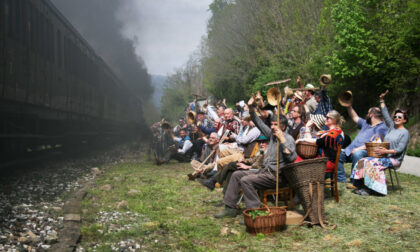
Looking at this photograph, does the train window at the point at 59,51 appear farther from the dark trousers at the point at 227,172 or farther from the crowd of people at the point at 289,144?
the dark trousers at the point at 227,172

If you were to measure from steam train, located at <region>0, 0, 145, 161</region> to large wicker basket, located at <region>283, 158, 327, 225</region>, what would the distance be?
6.95m

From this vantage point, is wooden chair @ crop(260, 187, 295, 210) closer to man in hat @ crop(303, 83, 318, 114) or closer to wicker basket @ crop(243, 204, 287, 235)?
wicker basket @ crop(243, 204, 287, 235)

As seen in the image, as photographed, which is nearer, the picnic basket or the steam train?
the picnic basket

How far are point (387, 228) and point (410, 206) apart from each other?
120cm

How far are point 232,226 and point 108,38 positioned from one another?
28.3 meters

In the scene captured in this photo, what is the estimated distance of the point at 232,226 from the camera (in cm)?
536

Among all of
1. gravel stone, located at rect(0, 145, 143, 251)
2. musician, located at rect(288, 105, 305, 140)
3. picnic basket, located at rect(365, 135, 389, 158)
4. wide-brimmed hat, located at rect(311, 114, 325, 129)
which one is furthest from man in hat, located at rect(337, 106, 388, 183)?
gravel stone, located at rect(0, 145, 143, 251)

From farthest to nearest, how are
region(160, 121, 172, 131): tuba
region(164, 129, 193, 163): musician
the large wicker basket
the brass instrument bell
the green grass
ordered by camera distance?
region(160, 121, 172, 131): tuba
region(164, 129, 193, 163): musician
the brass instrument bell
the large wicker basket
the green grass

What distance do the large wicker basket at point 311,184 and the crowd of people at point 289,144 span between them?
0.32 m

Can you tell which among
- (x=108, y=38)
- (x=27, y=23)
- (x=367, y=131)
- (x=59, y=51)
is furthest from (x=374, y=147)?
(x=108, y=38)

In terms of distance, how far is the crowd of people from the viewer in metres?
5.37

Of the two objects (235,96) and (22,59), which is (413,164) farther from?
(235,96)

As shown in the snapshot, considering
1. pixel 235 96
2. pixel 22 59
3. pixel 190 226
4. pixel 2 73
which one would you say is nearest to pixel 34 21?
pixel 22 59

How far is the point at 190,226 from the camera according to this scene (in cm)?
538
